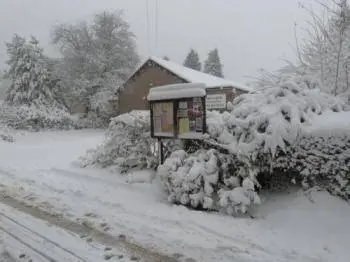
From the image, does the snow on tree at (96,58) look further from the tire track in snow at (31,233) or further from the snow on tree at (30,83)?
the tire track in snow at (31,233)

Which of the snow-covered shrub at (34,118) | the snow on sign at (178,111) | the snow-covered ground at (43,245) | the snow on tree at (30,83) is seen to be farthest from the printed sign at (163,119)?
the snow on tree at (30,83)

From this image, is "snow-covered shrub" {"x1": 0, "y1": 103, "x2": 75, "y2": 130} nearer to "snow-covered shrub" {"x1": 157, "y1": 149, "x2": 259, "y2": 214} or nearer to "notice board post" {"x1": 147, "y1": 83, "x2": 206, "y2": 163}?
"notice board post" {"x1": 147, "y1": 83, "x2": 206, "y2": 163}

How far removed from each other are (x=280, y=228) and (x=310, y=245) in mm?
603

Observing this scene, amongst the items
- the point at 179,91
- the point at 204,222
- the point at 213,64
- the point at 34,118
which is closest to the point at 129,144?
the point at 179,91

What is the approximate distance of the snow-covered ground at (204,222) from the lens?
4.77 meters

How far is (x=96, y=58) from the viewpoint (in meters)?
33.3

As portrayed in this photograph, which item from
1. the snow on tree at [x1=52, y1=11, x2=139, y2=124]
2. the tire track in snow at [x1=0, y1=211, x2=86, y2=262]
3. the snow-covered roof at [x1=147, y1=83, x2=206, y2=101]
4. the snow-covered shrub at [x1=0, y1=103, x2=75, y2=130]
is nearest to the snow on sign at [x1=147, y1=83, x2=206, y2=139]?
the snow-covered roof at [x1=147, y1=83, x2=206, y2=101]

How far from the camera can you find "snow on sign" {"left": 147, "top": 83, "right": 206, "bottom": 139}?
7227 millimetres

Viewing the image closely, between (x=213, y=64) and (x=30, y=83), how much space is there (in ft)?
105

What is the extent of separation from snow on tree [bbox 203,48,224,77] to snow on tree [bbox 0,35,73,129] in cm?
2920

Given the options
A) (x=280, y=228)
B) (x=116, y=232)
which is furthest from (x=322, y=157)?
(x=116, y=232)

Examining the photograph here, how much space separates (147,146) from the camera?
892 cm

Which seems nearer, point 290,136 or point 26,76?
point 290,136

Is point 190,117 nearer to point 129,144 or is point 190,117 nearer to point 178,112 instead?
point 178,112
